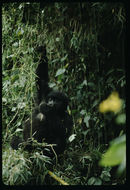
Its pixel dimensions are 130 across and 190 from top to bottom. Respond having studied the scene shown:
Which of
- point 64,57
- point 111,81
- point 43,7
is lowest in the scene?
point 111,81

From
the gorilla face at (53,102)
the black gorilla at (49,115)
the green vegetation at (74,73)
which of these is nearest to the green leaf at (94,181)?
the green vegetation at (74,73)

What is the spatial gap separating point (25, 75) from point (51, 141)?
61 cm

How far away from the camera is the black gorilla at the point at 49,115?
1846 mm

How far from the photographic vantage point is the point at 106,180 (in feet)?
4.73

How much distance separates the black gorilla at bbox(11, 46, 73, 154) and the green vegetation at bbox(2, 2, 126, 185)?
0.07 m

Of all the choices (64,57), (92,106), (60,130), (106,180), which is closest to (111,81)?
(92,106)

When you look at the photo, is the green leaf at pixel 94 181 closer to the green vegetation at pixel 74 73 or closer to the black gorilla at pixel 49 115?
the green vegetation at pixel 74 73

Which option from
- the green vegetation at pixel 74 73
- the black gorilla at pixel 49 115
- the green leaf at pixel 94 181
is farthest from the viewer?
the black gorilla at pixel 49 115

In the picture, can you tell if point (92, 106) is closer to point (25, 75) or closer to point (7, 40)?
point (25, 75)

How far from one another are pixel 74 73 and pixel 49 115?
0.44 m

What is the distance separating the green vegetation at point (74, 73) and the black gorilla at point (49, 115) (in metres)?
0.07

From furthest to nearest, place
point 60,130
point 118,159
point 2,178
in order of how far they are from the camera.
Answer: point 60,130, point 2,178, point 118,159

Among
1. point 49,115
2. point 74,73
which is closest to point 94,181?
point 49,115

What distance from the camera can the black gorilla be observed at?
1846 mm
